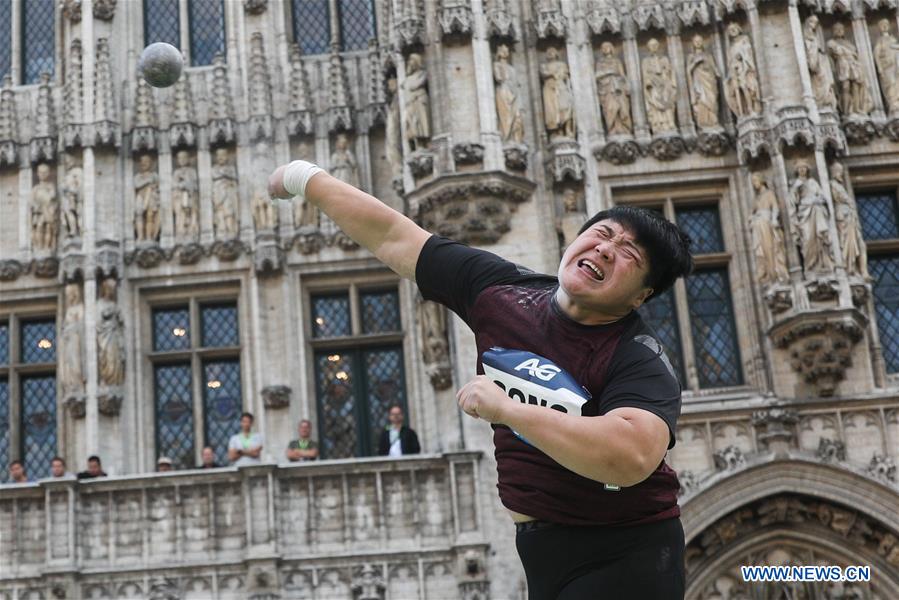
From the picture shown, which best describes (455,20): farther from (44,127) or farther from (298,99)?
(44,127)

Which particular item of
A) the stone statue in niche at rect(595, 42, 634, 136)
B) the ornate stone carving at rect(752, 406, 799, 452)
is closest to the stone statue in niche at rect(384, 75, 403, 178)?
the stone statue in niche at rect(595, 42, 634, 136)

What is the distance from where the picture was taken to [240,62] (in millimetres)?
16859

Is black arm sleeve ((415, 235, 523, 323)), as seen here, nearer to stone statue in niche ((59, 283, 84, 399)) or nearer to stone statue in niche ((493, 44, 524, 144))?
stone statue in niche ((493, 44, 524, 144))

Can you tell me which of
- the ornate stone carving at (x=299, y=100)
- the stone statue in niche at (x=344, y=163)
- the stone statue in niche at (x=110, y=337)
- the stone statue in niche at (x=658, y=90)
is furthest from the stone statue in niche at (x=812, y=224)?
the stone statue in niche at (x=110, y=337)

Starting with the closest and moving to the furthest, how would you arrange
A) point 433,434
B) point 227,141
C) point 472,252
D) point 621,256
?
point 621,256 → point 472,252 → point 433,434 → point 227,141

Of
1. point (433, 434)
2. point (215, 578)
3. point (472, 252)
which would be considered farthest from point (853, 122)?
point (472, 252)

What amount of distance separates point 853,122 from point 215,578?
8457 millimetres

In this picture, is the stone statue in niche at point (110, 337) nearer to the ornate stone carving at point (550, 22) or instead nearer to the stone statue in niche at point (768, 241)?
the ornate stone carving at point (550, 22)

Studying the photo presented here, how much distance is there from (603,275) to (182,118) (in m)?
13.8

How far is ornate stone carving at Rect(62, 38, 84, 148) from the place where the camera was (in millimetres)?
16391

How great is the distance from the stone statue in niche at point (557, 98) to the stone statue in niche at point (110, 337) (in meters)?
5.44

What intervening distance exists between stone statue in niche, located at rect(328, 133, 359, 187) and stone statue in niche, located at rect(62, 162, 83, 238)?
304 centimetres

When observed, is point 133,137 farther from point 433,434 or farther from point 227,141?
point 433,434

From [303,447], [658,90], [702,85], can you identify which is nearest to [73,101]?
[303,447]
